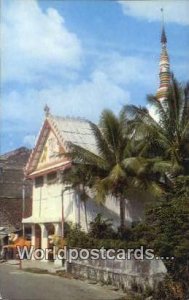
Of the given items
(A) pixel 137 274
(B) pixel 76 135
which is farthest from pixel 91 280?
(B) pixel 76 135

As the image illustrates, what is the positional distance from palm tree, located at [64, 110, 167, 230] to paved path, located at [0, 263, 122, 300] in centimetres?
372

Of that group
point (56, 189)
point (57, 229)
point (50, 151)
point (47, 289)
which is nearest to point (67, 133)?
point (50, 151)

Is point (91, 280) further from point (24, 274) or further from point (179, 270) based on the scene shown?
point (179, 270)

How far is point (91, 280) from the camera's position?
17.6 metres

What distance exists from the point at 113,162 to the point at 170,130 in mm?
2550

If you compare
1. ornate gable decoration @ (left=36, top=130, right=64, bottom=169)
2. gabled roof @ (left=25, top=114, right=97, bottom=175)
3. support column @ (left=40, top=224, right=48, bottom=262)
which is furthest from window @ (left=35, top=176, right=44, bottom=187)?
support column @ (left=40, top=224, right=48, bottom=262)

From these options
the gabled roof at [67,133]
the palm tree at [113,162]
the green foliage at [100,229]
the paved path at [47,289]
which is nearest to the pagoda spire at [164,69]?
the gabled roof at [67,133]

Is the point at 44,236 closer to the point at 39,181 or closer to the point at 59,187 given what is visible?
the point at 59,187

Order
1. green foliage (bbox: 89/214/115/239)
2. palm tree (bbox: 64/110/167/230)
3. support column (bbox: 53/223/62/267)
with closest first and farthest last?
palm tree (bbox: 64/110/167/230) < green foliage (bbox: 89/214/115/239) < support column (bbox: 53/223/62/267)

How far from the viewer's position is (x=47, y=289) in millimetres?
15609

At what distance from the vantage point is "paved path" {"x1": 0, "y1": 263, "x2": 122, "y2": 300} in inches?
555

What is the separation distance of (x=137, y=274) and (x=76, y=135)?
37.1 feet

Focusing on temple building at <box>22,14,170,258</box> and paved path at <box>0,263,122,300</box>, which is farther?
temple building at <box>22,14,170,258</box>

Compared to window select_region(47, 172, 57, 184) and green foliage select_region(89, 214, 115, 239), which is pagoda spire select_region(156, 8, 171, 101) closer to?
window select_region(47, 172, 57, 184)
